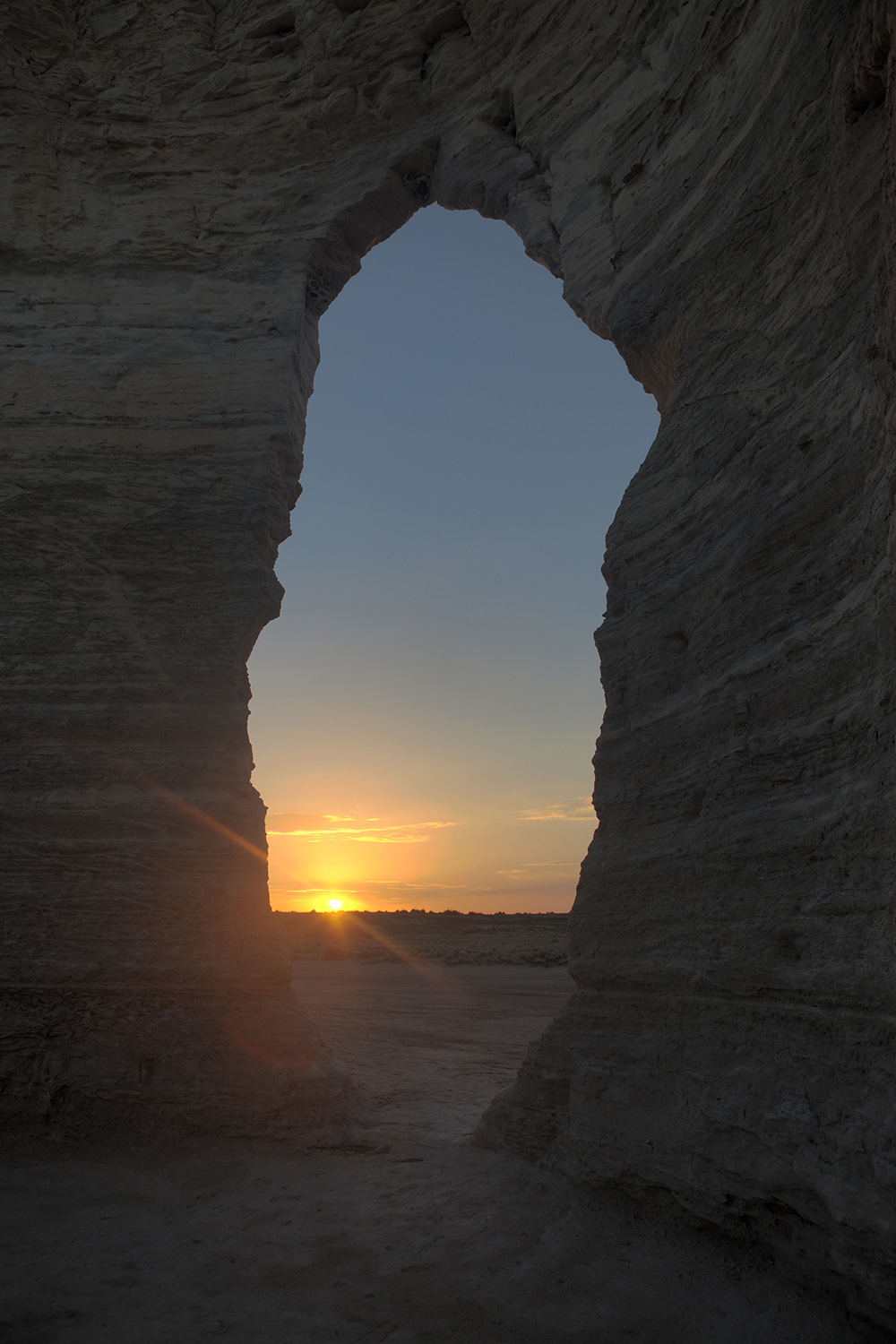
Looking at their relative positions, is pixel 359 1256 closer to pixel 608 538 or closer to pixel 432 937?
pixel 608 538

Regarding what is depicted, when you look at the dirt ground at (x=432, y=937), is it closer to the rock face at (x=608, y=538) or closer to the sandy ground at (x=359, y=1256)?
the rock face at (x=608, y=538)

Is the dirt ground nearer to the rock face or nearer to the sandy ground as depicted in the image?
the rock face

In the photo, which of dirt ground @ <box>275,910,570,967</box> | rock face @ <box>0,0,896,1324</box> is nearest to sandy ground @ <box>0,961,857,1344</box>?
rock face @ <box>0,0,896,1324</box>

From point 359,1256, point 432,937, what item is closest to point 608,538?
point 359,1256

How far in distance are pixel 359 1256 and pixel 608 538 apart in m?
4.89

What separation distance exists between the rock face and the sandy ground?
30 cm

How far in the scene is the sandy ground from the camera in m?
3.67

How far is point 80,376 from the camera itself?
7.79 metres

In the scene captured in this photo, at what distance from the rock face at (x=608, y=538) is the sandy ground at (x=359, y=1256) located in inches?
11.9

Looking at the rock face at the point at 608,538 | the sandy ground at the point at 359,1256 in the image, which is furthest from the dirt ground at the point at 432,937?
the sandy ground at the point at 359,1256

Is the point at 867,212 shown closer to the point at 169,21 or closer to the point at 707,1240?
the point at 707,1240

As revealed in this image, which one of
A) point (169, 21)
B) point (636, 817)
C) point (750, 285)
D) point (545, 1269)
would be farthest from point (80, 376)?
point (545, 1269)

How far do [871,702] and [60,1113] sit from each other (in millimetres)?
6531

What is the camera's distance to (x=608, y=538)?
5980 millimetres
